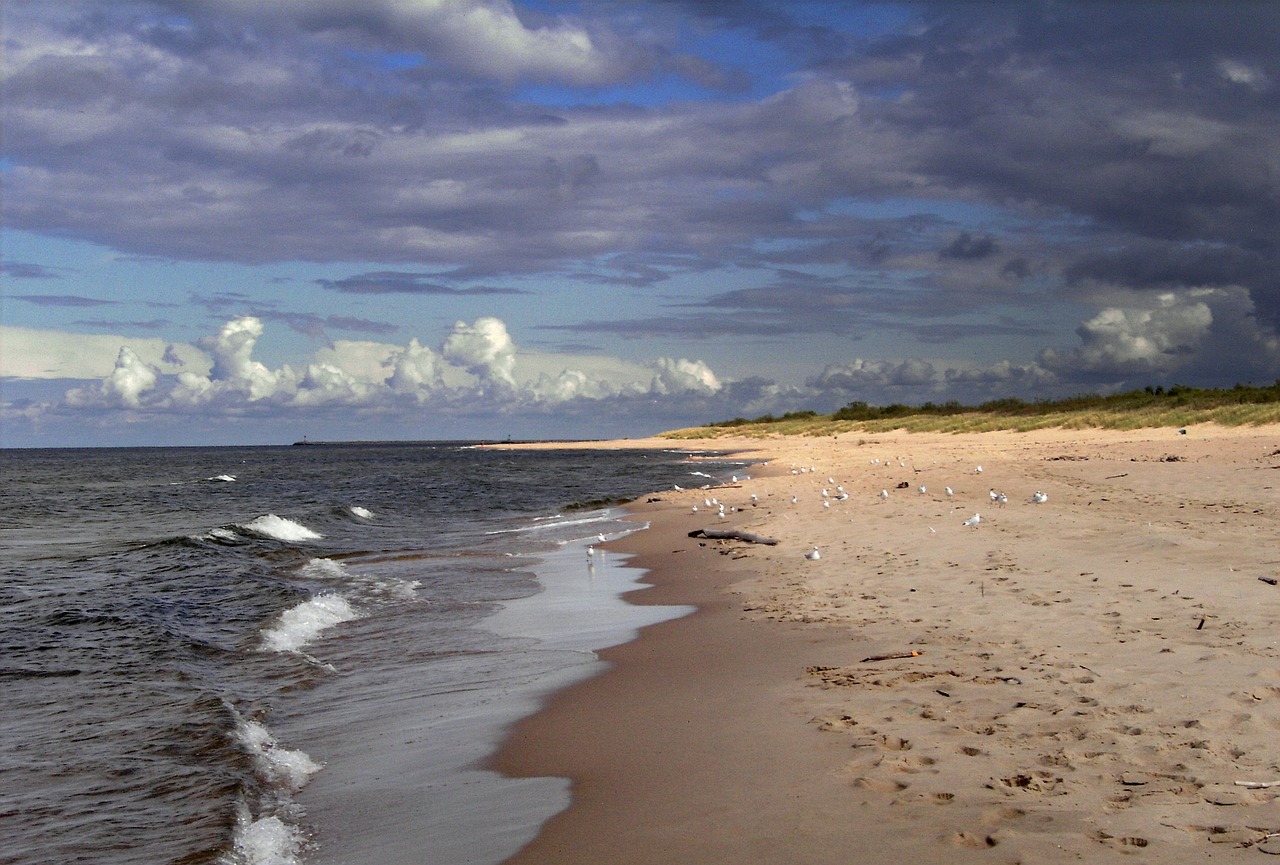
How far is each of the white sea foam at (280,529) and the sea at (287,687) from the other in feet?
4.67

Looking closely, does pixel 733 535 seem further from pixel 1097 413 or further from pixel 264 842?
pixel 1097 413

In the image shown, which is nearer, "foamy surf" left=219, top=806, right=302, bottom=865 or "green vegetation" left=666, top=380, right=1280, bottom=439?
"foamy surf" left=219, top=806, right=302, bottom=865

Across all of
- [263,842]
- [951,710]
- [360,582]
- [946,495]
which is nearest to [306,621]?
[360,582]

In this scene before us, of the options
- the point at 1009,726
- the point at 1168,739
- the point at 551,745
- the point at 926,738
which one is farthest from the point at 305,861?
the point at 1168,739

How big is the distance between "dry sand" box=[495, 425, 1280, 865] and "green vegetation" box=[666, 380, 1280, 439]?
29.1m

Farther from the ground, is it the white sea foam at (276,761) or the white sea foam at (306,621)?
the white sea foam at (276,761)

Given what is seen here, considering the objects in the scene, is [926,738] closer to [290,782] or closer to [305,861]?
[305,861]

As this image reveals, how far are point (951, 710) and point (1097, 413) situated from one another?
4996 centimetres

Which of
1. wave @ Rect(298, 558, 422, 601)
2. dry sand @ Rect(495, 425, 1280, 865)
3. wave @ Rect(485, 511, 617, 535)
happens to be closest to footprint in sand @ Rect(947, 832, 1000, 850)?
dry sand @ Rect(495, 425, 1280, 865)

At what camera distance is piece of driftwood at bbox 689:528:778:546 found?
54.8ft

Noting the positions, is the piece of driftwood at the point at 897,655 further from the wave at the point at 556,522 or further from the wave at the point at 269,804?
the wave at the point at 556,522

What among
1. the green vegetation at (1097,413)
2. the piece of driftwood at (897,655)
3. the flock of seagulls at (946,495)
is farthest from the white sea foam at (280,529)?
the green vegetation at (1097,413)

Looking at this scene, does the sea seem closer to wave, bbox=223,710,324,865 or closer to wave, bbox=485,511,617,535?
wave, bbox=223,710,324,865

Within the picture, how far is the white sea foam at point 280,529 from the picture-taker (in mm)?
25062
